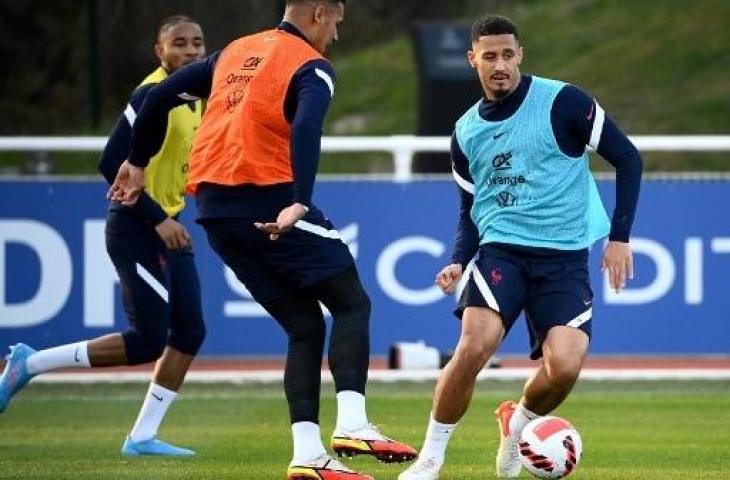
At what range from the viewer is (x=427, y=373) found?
Answer: 1520 cm

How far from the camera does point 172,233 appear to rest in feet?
35.6

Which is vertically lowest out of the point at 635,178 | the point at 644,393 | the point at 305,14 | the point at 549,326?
the point at 644,393

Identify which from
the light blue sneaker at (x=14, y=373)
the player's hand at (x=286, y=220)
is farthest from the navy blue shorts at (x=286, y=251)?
the light blue sneaker at (x=14, y=373)

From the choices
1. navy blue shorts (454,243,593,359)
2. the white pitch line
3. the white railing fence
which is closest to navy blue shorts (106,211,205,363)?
navy blue shorts (454,243,593,359)

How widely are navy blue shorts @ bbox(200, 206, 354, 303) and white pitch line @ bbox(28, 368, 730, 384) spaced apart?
6.11 m

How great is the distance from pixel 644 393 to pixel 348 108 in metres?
15.4

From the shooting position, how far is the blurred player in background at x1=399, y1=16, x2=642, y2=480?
9234 mm

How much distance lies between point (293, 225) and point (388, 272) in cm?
667

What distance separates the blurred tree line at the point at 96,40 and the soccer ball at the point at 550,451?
1564cm

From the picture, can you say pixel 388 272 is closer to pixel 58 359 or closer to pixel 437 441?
pixel 58 359

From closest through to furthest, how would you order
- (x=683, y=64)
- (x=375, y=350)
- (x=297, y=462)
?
(x=297, y=462)
(x=375, y=350)
(x=683, y=64)

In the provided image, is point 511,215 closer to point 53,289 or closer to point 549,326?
point 549,326

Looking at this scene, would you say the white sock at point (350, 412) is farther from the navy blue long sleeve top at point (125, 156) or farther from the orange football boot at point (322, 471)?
the navy blue long sleeve top at point (125, 156)

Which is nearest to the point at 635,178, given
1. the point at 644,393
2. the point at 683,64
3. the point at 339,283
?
the point at 339,283
